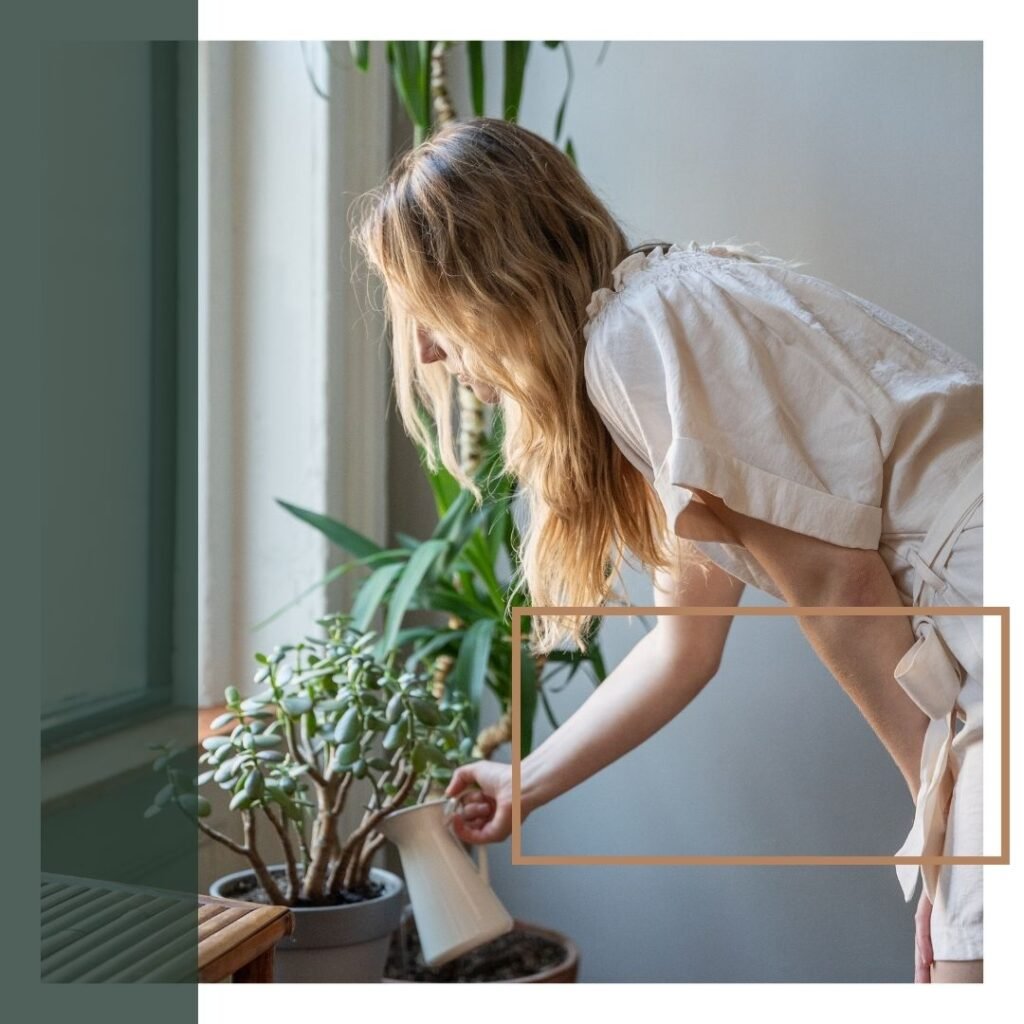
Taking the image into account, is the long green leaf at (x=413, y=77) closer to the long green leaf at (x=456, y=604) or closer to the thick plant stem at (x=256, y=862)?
the long green leaf at (x=456, y=604)

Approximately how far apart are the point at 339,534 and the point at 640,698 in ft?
1.86

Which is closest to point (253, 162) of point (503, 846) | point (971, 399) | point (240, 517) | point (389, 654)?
point (240, 517)

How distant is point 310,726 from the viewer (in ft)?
3.35

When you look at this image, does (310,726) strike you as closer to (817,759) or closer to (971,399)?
(817,759)

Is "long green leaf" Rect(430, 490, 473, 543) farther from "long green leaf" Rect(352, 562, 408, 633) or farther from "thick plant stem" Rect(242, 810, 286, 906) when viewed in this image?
"thick plant stem" Rect(242, 810, 286, 906)

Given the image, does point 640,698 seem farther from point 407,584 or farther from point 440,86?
point 440,86

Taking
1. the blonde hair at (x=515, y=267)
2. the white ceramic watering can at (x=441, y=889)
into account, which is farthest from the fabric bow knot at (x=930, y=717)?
the white ceramic watering can at (x=441, y=889)

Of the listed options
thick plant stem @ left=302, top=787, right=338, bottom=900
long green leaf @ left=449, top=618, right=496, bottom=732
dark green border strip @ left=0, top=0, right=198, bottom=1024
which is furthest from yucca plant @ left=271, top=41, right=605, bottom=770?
dark green border strip @ left=0, top=0, right=198, bottom=1024

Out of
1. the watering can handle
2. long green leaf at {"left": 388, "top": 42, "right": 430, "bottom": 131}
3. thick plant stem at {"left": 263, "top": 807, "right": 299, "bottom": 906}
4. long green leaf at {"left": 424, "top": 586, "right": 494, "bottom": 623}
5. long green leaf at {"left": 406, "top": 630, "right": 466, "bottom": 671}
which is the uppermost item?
long green leaf at {"left": 388, "top": 42, "right": 430, "bottom": 131}

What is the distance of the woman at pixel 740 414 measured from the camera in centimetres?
61

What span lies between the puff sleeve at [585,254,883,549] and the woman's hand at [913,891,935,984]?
0.66 ft

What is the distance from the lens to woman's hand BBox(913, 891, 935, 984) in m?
0.65

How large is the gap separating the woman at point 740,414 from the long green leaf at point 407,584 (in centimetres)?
48

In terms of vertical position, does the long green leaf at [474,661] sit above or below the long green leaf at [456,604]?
below
